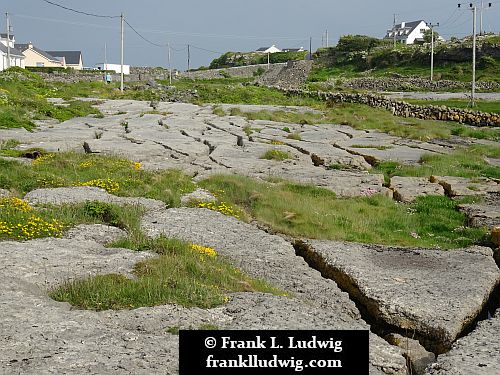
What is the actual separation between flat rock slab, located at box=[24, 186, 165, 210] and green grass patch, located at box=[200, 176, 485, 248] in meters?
1.71

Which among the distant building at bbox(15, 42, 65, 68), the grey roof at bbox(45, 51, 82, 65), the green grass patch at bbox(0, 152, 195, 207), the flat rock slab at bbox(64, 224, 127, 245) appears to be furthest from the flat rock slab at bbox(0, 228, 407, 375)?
the grey roof at bbox(45, 51, 82, 65)

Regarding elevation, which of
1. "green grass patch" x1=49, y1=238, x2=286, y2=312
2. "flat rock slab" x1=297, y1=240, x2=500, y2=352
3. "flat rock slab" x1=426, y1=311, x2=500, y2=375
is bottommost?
"flat rock slab" x1=426, y1=311, x2=500, y2=375

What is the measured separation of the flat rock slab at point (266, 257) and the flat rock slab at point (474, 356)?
328 millimetres

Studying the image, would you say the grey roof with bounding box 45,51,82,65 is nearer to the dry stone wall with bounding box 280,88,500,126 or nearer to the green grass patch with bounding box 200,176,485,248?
the dry stone wall with bounding box 280,88,500,126

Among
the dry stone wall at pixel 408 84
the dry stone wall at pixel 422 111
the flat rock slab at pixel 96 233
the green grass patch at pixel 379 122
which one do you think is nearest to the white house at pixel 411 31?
the dry stone wall at pixel 408 84

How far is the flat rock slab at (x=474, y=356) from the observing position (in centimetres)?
443

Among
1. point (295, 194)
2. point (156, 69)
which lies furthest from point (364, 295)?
point (156, 69)

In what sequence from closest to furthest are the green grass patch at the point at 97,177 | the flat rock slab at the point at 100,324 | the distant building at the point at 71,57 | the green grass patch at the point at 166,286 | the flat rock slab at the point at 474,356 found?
the flat rock slab at the point at 100,324, the flat rock slab at the point at 474,356, the green grass patch at the point at 166,286, the green grass patch at the point at 97,177, the distant building at the point at 71,57

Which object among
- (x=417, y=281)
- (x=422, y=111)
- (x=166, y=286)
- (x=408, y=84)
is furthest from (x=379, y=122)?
(x=408, y=84)

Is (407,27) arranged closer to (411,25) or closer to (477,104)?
Result: (411,25)

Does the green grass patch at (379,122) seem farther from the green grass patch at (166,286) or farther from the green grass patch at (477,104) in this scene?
the green grass patch at (166,286)

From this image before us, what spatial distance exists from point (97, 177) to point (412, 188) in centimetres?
617

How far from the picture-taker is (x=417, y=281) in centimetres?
647

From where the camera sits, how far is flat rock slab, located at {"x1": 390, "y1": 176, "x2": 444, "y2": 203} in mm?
12031
